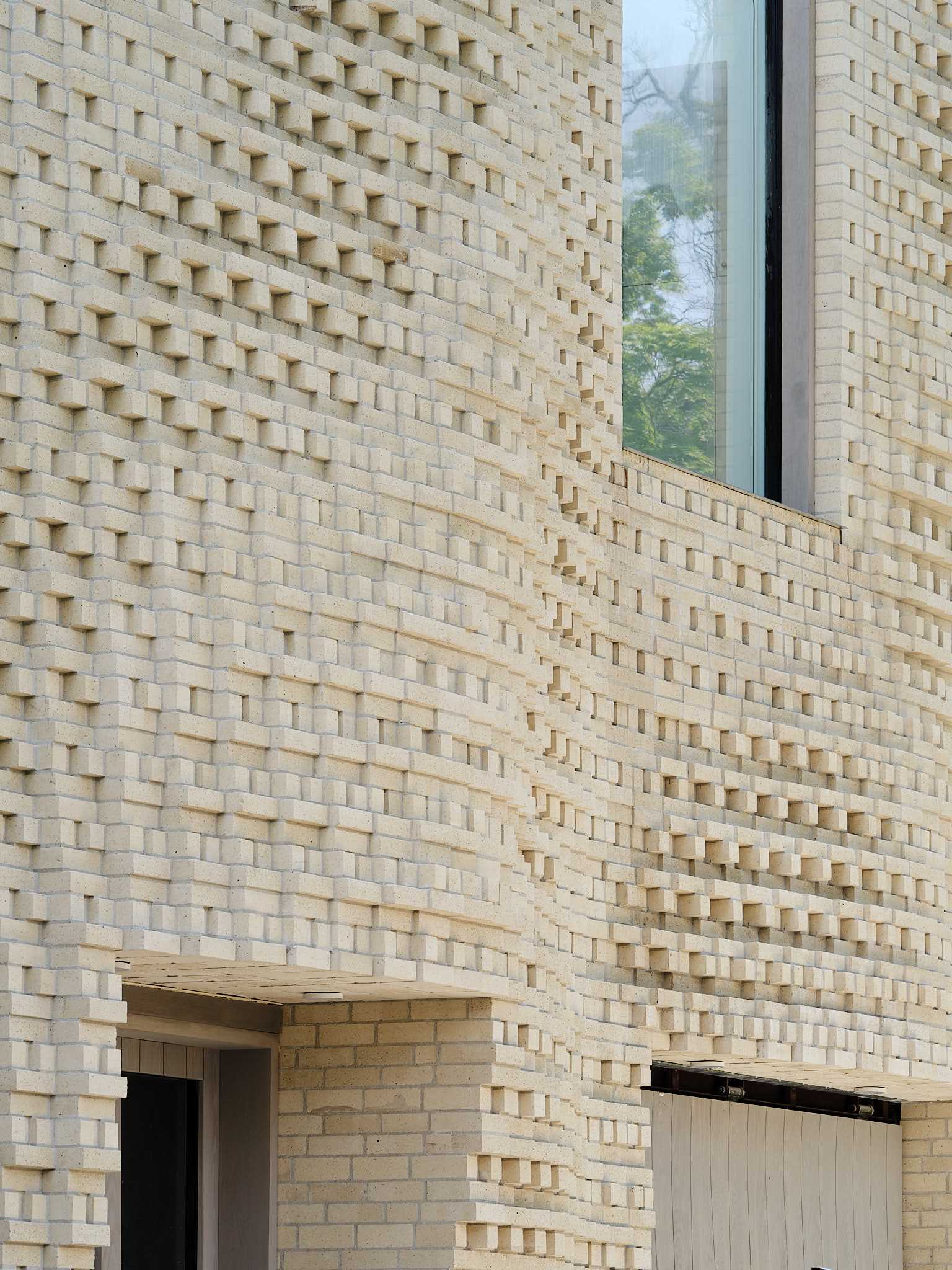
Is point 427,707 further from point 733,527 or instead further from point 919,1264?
point 919,1264

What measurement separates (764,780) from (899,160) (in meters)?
3.41

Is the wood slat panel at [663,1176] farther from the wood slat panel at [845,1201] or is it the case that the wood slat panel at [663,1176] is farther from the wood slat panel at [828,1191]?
the wood slat panel at [845,1201]

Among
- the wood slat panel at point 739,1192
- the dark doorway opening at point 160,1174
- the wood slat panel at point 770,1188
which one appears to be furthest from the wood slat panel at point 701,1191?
the dark doorway opening at point 160,1174

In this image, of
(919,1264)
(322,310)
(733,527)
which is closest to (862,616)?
(733,527)

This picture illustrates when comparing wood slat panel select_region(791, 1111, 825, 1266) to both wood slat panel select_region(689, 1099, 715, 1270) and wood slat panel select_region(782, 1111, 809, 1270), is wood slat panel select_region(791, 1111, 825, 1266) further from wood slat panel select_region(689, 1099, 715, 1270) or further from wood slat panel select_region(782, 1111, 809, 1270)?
wood slat panel select_region(689, 1099, 715, 1270)

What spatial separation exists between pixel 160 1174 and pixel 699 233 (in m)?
5.09

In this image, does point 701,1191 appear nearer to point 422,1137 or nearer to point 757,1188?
point 757,1188

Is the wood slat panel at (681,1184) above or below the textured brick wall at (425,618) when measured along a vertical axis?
below

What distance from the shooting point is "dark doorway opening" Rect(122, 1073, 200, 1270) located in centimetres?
861

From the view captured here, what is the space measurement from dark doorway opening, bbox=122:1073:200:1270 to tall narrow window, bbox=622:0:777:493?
11.7ft

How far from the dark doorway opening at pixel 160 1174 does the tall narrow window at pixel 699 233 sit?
356 cm

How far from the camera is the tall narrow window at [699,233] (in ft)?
35.8

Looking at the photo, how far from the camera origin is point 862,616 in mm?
11312

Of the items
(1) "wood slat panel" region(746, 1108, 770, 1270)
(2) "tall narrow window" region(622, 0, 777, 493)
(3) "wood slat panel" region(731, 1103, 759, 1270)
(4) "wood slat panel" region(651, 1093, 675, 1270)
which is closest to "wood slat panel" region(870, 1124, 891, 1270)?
(1) "wood slat panel" region(746, 1108, 770, 1270)
